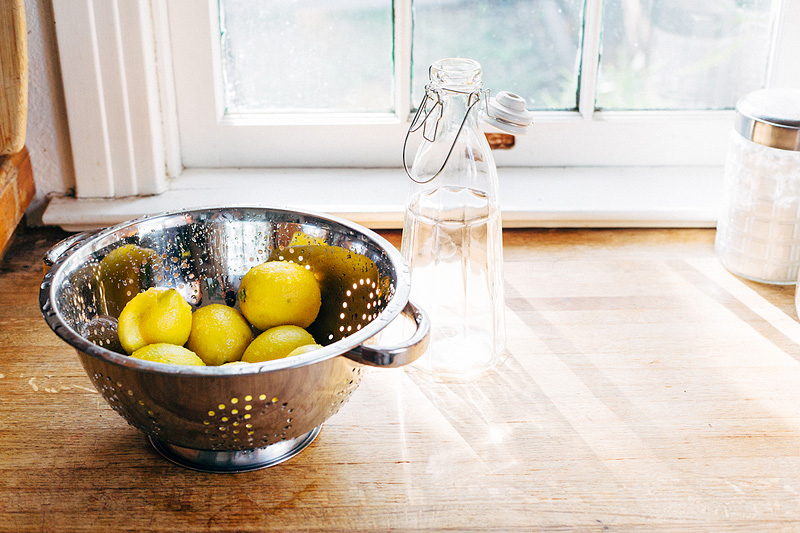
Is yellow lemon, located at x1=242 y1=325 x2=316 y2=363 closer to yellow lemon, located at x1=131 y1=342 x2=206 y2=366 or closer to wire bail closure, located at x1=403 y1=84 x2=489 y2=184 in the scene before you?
yellow lemon, located at x1=131 y1=342 x2=206 y2=366

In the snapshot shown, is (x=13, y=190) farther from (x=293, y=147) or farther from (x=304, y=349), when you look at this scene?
(x=304, y=349)

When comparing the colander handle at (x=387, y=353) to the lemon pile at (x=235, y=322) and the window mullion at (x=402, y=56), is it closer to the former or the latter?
the lemon pile at (x=235, y=322)

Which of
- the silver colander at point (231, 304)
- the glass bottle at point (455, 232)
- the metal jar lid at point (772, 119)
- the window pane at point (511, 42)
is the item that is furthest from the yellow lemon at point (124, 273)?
the metal jar lid at point (772, 119)

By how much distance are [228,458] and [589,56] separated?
0.75m

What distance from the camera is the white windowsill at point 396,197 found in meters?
1.04

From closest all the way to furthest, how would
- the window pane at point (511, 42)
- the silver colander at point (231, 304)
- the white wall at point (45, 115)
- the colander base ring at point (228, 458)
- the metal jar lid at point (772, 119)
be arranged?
the silver colander at point (231, 304)
the colander base ring at point (228, 458)
the metal jar lid at point (772, 119)
the white wall at point (45, 115)
the window pane at point (511, 42)

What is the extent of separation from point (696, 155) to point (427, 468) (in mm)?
740

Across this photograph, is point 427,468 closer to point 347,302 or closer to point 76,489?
point 347,302

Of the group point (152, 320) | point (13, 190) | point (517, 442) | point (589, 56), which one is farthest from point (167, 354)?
point (589, 56)

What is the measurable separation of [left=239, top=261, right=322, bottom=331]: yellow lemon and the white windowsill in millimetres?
338

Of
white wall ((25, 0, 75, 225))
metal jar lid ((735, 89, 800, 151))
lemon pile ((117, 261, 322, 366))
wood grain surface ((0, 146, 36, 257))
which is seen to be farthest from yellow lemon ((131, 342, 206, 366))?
metal jar lid ((735, 89, 800, 151))

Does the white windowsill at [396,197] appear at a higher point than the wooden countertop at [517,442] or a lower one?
higher

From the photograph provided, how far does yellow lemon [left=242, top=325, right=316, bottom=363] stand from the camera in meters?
0.65

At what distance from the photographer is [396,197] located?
1072 millimetres
